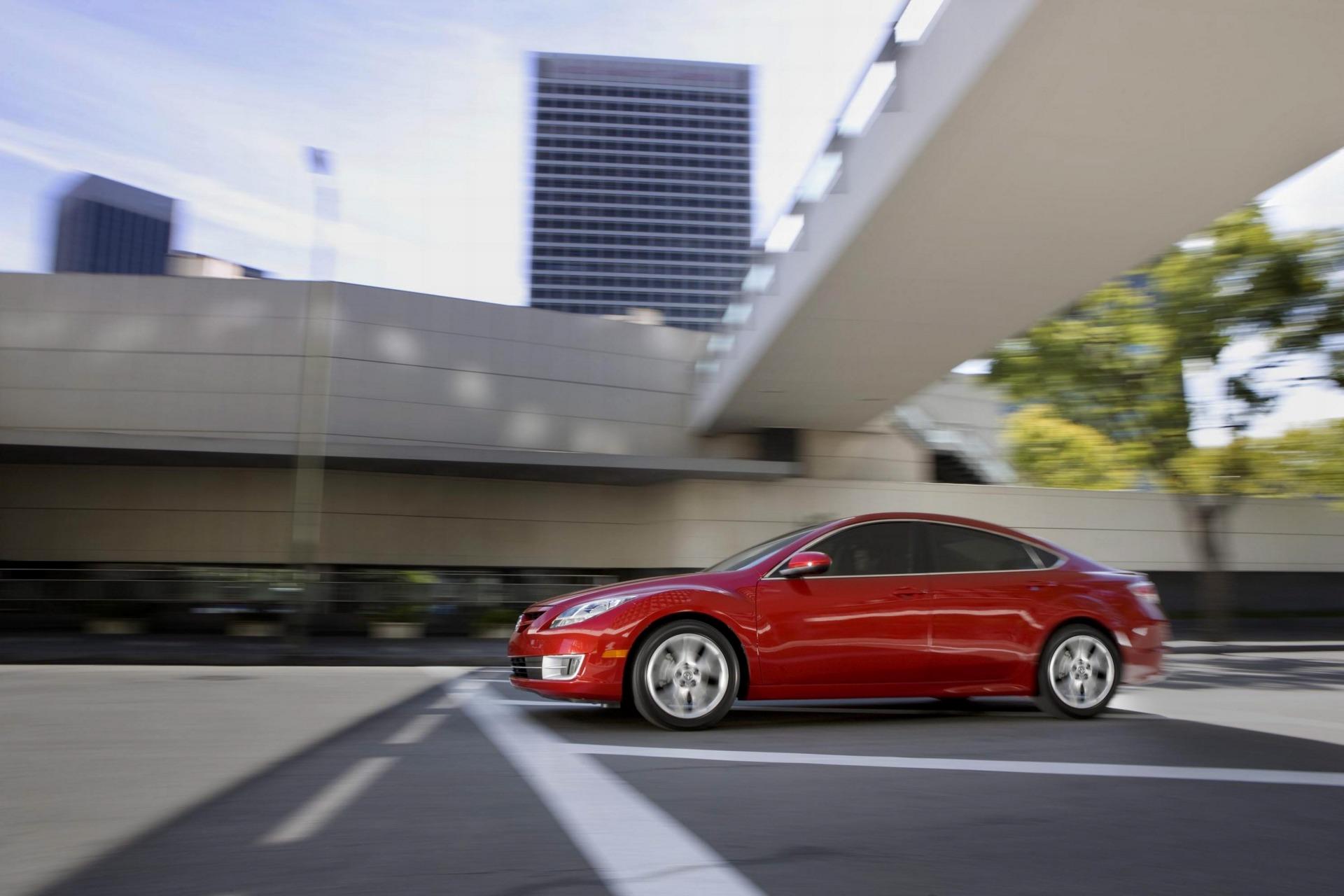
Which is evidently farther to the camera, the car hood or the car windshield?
the car windshield

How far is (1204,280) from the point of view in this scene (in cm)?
1994

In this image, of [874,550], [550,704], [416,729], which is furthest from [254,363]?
[874,550]

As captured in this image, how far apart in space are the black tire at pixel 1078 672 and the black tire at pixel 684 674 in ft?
7.63

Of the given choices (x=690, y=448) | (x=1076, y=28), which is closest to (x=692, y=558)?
(x=690, y=448)

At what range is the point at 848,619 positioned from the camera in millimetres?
7082

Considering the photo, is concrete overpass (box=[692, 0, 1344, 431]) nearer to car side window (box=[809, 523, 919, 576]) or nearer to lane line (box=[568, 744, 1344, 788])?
car side window (box=[809, 523, 919, 576])

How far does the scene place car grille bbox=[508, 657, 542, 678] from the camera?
22.9ft

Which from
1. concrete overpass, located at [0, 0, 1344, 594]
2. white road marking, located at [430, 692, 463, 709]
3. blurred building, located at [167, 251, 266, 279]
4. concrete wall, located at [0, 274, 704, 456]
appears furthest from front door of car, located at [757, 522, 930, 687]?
blurred building, located at [167, 251, 266, 279]

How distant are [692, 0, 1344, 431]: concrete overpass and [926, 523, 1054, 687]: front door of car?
4304 millimetres

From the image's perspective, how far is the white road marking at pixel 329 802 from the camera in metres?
4.02

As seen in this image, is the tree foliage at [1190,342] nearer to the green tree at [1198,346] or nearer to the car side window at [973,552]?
the green tree at [1198,346]

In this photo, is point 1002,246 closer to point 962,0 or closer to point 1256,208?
point 962,0

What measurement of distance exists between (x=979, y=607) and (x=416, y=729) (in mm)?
3942

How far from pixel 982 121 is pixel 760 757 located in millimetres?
7038
